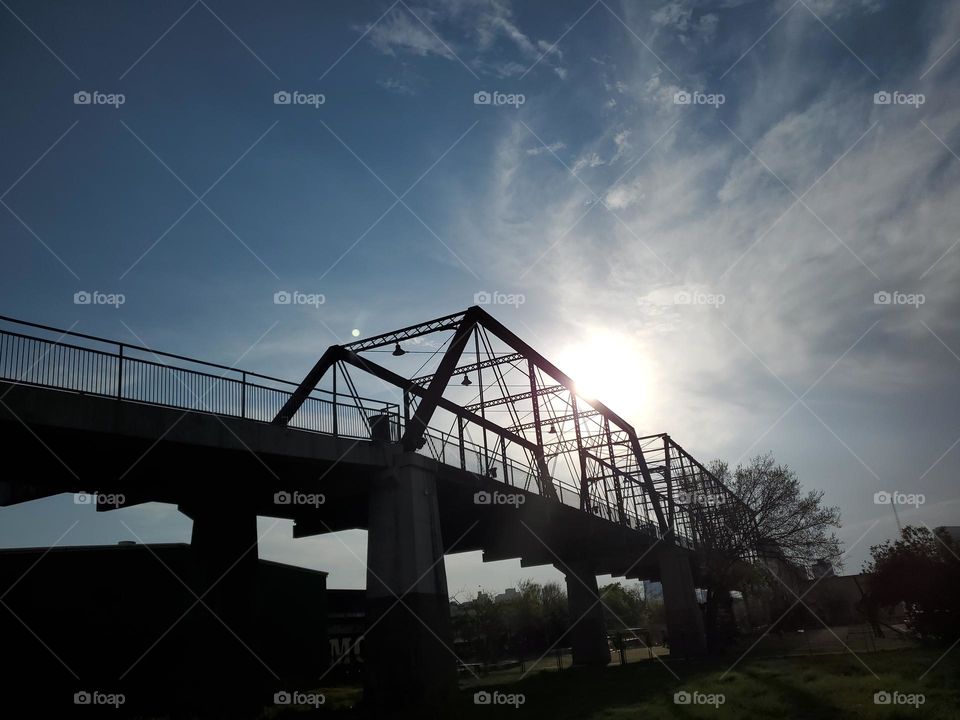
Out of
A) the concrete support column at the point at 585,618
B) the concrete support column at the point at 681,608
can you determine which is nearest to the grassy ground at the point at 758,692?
the concrete support column at the point at 681,608

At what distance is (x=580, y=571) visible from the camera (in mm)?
47062

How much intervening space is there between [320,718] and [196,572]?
23.5 ft

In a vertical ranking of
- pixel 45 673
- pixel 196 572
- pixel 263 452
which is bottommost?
pixel 45 673

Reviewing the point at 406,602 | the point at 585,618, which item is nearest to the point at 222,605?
the point at 406,602

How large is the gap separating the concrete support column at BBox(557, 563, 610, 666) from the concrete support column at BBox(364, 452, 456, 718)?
24746 mm

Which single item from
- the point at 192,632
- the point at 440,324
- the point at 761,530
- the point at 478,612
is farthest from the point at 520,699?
the point at 478,612

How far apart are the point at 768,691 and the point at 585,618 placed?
2477cm

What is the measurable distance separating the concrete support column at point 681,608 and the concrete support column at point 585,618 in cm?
A: 429

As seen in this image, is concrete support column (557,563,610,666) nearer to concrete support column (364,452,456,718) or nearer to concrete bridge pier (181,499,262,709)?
concrete support column (364,452,456,718)

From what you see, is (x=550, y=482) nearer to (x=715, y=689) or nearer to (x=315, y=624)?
(x=715, y=689)

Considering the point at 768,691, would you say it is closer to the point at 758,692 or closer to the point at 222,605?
the point at 758,692

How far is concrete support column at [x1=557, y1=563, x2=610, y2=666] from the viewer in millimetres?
43656

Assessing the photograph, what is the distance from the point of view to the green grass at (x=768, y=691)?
57.1ft

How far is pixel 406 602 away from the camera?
21.2m
